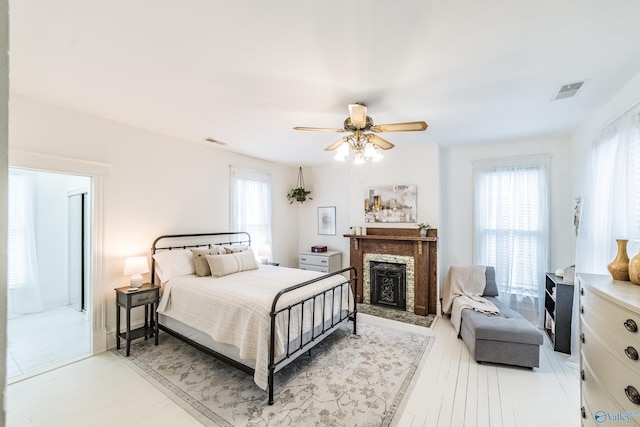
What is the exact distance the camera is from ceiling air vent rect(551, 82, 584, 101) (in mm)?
2303

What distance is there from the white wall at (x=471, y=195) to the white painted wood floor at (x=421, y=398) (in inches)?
69.0

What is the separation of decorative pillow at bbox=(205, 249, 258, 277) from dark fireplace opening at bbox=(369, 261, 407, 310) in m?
2.19

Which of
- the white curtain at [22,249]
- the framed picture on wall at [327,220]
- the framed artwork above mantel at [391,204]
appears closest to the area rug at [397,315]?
the framed artwork above mantel at [391,204]

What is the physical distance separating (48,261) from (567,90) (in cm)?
736

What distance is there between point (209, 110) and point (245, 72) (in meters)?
0.98

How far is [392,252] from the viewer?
182 inches

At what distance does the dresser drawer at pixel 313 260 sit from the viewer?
5.28 meters

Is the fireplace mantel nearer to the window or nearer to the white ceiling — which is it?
the window

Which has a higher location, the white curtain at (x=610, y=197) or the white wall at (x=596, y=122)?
the white wall at (x=596, y=122)

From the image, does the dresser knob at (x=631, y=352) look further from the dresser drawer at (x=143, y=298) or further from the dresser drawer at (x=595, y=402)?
the dresser drawer at (x=143, y=298)

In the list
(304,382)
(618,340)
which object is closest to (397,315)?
(304,382)

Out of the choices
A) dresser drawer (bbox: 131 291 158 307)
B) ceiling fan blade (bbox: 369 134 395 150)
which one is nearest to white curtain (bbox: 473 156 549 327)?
ceiling fan blade (bbox: 369 134 395 150)

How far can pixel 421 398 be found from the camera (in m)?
2.34

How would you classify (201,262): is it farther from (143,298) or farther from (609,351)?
(609,351)
